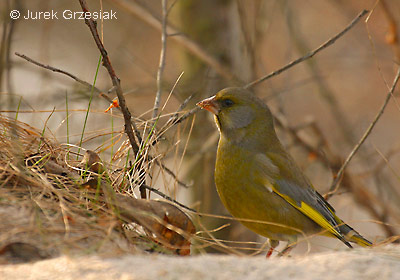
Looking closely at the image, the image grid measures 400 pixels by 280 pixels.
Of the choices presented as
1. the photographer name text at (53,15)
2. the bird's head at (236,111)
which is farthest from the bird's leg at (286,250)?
the photographer name text at (53,15)

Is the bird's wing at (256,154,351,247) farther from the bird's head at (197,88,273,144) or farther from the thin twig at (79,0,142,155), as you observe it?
the thin twig at (79,0,142,155)

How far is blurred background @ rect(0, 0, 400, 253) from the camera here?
4.54 meters

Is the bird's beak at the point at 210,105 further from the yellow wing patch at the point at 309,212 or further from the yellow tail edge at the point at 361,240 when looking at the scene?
the yellow tail edge at the point at 361,240

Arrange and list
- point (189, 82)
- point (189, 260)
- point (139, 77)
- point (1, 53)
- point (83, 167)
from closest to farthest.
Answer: point (189, 260) < point (83, 167) < point (1, 53) < point (189, 82) < point (139, 77)

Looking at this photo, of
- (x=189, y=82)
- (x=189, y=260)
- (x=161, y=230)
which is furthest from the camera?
(x=189, y=82)

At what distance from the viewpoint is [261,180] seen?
3801 mm

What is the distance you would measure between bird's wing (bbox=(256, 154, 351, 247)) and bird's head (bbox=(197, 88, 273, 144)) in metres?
0.22

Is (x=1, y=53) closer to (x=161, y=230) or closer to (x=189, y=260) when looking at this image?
(x=161, y=230)

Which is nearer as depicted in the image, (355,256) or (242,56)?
(355,256)

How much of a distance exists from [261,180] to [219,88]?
Answer: 237 centimetres

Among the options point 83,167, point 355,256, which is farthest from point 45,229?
point 355,256

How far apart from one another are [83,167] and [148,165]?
371 millimetres

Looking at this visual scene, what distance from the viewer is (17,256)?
8.32ft

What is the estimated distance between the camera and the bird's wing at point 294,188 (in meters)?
3.86
